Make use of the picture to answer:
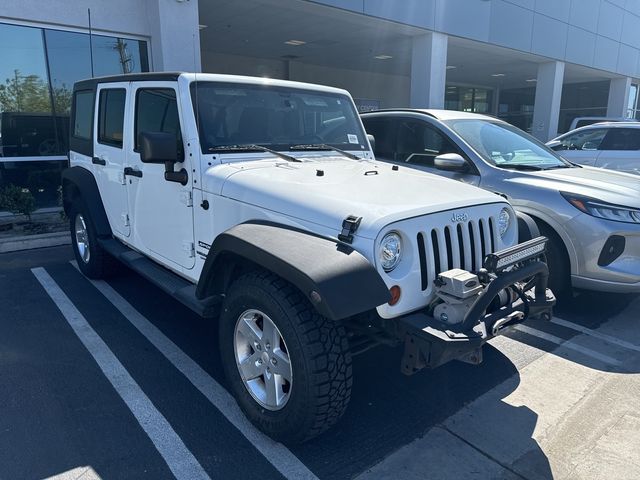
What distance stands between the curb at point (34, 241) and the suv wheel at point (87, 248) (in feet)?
5.09

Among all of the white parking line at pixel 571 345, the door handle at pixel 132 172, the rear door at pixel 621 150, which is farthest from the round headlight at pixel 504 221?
the rear door at pixel 621 150

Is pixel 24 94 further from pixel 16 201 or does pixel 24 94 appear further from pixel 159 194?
pixel 159 194

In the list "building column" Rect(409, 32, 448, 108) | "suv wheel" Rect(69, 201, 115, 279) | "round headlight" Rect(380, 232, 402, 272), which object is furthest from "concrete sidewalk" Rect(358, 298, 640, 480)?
"building column" Rect(409, 32, 448, 108)

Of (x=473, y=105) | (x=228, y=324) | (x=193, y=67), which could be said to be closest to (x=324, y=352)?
(x=228, y=324)

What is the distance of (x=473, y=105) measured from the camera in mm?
26625

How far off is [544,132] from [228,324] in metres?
17.5

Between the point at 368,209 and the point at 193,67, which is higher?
the point at 193,67

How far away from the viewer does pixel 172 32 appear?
314 inches

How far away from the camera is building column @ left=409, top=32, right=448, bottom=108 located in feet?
41.0

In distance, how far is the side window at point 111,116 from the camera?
426 centimetres

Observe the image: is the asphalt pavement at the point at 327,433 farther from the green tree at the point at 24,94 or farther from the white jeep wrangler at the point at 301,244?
the green tree at the point at 24,94

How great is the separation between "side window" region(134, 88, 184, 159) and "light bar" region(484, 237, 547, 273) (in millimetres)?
2138

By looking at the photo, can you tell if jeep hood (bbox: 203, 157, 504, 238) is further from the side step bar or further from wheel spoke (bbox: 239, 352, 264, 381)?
wheel spoke (bbox: 239, 352, 264, 381)

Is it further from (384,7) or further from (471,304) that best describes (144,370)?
(384,7)
